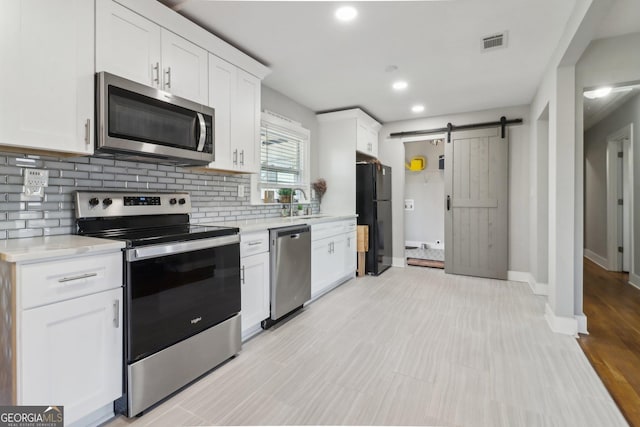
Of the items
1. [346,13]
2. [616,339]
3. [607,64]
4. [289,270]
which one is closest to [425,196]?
[607,64]

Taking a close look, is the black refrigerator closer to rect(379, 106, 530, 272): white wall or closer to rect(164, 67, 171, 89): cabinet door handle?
rect(379, 106, 530, 272): white wall

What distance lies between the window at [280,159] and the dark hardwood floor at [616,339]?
319cm

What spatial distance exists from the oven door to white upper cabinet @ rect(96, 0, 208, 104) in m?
1.14

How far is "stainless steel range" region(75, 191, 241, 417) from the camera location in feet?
5.28

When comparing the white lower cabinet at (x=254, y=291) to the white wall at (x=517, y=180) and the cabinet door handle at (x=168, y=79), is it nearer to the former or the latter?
the cabinet door handle at (x=168, y=79)

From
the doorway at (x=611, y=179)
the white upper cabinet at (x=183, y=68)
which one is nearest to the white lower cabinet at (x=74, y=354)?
the white upper cabinet at (x=183, y=68)

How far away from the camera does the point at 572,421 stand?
5.21ft

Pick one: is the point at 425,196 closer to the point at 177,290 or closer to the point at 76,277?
the point at 177,290

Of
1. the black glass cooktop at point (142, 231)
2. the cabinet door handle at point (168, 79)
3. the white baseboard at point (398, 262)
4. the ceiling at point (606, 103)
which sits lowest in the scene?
the white baseboard at point (398, 262)

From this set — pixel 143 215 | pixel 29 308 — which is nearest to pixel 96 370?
pixel 29 308

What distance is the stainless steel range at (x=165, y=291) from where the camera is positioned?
63.3 inches

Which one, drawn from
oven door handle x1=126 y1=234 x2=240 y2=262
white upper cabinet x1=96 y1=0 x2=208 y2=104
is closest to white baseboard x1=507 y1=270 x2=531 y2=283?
oven door handle x1=126 y1=234 x2=240 y2=262

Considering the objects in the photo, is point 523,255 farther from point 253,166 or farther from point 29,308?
point 29,308

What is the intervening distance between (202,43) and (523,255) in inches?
189
